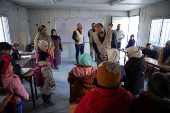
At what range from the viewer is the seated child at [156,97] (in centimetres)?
73

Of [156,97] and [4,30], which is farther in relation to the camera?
[4,30]

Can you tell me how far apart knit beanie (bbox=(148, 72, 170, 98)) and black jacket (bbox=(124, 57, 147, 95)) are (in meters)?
1.01

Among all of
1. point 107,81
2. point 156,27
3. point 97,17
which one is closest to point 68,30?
point 97,17

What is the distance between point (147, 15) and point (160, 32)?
1.05m

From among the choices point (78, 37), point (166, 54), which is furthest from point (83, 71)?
point (78, 37)

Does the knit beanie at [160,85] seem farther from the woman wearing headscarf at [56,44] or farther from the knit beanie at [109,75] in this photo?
the woman wearing headscarf at [56,44]

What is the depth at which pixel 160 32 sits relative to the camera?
4.25m

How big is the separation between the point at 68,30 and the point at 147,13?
12.5 ft

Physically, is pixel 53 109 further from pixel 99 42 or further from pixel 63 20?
pixel 63 20

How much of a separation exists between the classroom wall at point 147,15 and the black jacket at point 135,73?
126 inches

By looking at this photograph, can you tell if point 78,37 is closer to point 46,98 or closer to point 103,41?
point 103,41

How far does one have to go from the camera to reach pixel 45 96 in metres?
2.30

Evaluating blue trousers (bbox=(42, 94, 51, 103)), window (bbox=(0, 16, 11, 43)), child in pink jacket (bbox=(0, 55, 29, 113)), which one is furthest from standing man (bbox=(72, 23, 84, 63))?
child in pink jacket (bbox=(0, 55, 29, 113))

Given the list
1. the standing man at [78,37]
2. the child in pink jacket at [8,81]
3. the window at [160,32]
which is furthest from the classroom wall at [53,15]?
the child in pink jacket at [8,81]
